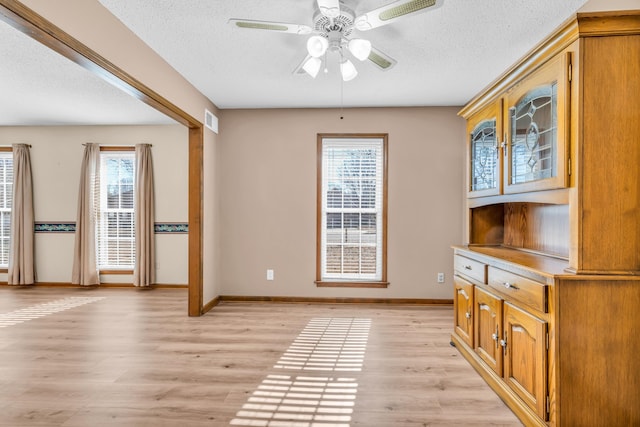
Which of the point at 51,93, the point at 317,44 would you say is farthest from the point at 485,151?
the point at 51,93

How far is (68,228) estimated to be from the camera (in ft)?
18.9

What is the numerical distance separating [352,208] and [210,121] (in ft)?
6.83

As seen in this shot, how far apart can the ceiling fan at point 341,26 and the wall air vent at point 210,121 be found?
199cm

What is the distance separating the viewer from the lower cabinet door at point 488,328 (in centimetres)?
238

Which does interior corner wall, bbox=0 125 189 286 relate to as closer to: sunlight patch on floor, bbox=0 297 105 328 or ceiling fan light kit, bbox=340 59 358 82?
sunlight patch on floor, bbox=0 297 105 328

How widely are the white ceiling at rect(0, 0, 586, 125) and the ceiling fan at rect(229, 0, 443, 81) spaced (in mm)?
143

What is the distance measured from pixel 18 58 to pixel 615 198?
459cm

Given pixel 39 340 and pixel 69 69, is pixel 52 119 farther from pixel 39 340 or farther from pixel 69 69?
pixel 39 340

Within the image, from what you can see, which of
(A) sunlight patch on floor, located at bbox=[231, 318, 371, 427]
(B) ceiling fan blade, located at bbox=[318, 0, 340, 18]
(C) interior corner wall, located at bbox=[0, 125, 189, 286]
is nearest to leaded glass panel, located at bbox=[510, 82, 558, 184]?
(B) ceiling fan blade, located at bbox=[318, 0, 340, 18]

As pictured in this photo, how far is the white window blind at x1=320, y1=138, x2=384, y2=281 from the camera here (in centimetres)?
473

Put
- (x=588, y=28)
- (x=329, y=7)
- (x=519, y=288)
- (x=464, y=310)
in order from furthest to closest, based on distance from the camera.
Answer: (x=464, y=310), (x=519, y=288), (x=329, y=7), (x=588, y=28)

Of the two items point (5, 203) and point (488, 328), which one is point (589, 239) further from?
point (5, 203)

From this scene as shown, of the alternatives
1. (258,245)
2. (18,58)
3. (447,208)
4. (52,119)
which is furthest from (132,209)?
(447,208)

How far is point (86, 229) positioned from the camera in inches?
219
